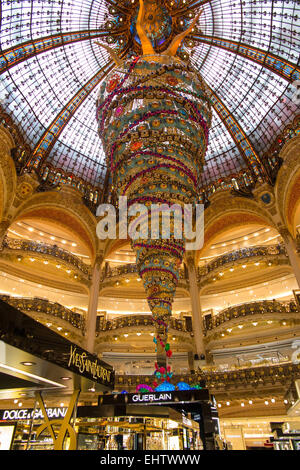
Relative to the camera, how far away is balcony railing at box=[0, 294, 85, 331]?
18391mm

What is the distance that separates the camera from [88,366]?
4934mm

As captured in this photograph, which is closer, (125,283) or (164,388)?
(164,388)

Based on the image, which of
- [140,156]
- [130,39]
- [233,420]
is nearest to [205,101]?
[140,156]

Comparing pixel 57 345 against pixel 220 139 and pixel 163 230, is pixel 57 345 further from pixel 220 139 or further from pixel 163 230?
pixel 220 139

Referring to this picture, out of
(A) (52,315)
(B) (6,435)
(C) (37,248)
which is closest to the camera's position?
(B) (6,435)

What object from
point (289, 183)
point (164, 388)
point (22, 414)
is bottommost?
point (22, 414)

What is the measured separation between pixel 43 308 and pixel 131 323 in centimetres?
590

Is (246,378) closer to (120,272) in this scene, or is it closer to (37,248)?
(120,272)

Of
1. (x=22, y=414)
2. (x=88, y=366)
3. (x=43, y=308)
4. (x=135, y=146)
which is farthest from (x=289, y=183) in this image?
(x=22, y=414)

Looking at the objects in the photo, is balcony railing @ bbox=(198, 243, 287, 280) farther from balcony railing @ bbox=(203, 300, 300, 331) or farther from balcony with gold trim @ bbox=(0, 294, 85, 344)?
balcony with gold trim @ bbox=(0, 294, 85, 344)

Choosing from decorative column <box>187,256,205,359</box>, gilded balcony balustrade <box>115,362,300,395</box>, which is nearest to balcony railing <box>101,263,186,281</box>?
decorative column <box>187,256,205,359</box>
